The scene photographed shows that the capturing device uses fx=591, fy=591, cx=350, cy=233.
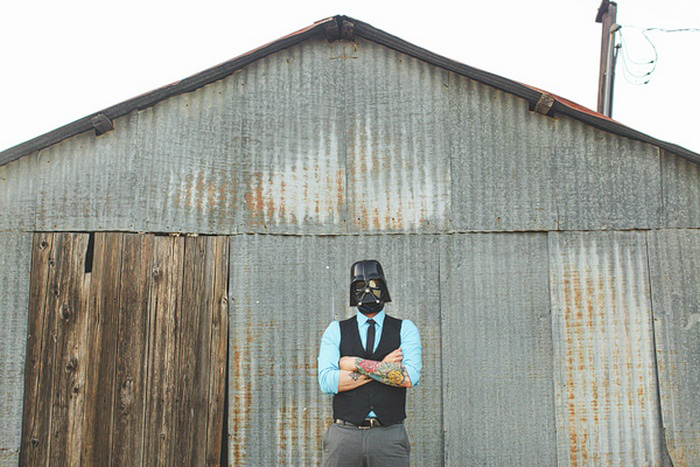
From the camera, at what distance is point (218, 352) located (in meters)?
5.74

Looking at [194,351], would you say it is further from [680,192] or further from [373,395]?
[680,192]

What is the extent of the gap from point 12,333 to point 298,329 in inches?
106

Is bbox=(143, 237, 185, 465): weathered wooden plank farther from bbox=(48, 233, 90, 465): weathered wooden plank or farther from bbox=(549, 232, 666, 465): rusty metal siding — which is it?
bbox=(549, 232, 666, 465): rusty metal siding

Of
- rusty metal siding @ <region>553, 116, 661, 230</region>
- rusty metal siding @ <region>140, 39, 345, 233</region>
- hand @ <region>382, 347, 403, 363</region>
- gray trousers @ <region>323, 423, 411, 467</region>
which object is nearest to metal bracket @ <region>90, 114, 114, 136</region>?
rusty metal siding @ <region>140, 39, 345, 233</region>

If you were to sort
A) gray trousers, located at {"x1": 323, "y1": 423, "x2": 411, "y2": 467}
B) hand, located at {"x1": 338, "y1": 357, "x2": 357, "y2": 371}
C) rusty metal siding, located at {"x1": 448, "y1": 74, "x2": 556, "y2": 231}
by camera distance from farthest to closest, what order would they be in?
rusty metal siding, located at {"x1": 448, "y1": 74, "x2": 556, "y2": 231} < hand, located at {"x1": 338, "y1": 357, "x2": 357, "y2": 371} < gray trousers, located at {"x1": 323, "y1": 423, "x2": 411, "y2": 467}

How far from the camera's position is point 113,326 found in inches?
224

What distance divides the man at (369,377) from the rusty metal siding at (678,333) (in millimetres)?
2877

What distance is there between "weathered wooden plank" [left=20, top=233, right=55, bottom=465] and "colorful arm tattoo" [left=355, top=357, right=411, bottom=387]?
329 cm

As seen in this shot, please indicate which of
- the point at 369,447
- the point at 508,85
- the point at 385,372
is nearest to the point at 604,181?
the point at 508,85

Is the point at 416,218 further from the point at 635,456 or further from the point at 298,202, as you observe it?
the point at 635,456

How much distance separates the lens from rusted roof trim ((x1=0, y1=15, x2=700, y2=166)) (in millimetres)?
5680

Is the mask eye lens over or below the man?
over

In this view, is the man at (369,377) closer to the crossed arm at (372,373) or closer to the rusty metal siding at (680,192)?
the crossed arm at (372,373)

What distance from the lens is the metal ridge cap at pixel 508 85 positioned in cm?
570
